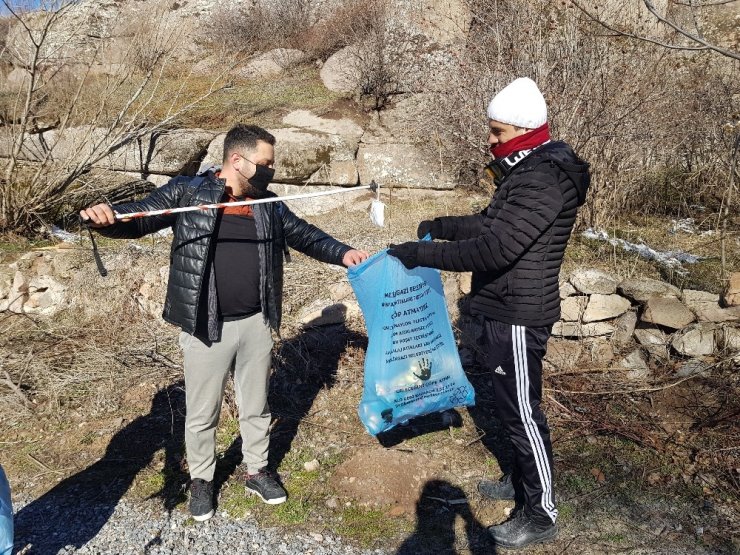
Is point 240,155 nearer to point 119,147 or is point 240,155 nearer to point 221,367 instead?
point 221,367

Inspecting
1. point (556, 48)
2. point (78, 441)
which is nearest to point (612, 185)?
→ point (556, 48)

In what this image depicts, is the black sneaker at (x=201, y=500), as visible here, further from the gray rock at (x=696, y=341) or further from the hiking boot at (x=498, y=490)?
the gray rock at (x=696, y=341)

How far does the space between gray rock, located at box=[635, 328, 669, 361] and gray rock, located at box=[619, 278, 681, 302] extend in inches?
10.4

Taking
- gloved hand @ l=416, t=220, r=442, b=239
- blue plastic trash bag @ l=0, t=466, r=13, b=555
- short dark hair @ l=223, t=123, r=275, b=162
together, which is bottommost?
blue plastic trash bag @ l=0, t=466, r=13, b=555

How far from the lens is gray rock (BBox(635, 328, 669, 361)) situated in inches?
184

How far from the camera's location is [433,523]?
10.4ft

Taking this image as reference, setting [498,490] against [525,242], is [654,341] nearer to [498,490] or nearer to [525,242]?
[498,490]

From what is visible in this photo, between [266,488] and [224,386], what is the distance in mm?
621

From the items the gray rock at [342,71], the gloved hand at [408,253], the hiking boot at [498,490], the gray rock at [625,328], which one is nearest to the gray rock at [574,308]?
the gray rock at [625,328]

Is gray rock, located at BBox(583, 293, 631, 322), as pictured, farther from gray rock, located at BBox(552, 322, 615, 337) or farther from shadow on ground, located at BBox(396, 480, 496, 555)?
shadow on ground, located at BBox(396, 480, 496, 555)

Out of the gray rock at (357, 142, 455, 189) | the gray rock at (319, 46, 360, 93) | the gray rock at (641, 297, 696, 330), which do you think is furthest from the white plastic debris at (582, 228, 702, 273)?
the gray rock at (319, 46, 360, 93)

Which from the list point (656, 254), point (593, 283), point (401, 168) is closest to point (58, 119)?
point (401, 168)

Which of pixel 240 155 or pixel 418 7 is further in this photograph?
pixel 418 7

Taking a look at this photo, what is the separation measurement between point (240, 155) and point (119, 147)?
603cm
